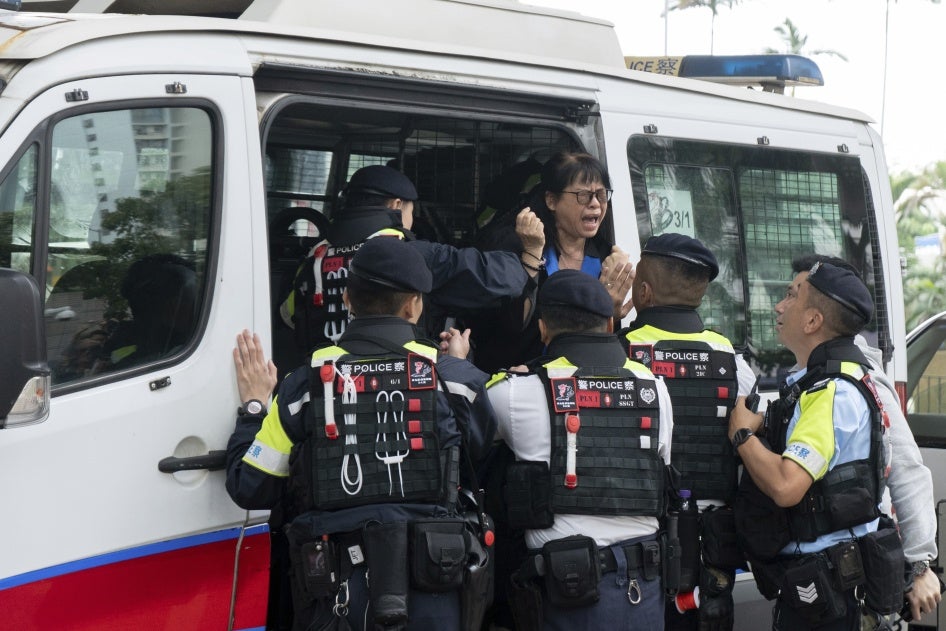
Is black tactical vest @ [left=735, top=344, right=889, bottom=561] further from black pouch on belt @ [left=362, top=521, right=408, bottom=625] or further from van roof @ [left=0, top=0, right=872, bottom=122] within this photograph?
van roof @ [left=0, top=0, right=872, bottom=122]

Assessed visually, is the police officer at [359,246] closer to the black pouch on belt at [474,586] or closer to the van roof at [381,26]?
the van roof at [381,26]

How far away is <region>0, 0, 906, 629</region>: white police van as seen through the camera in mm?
3012

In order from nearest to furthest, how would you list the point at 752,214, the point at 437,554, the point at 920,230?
1. the point at 437,554
2. the point at 752,214
3. the point at 920,230

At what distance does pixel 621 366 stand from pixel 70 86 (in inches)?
69.4

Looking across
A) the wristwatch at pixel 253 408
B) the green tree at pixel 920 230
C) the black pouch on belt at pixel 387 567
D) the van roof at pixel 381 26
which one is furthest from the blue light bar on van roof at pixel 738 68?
the green tree at pixel 920 230

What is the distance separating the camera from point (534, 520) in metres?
3.56

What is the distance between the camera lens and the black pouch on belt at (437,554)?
127 inches

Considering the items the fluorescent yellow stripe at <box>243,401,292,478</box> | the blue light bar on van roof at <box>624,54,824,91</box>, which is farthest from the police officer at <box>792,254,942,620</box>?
the blue light bar on van roof at <box>624,54,824,91</box>

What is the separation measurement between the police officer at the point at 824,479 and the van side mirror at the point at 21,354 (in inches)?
84.8

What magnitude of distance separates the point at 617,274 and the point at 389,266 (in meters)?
1.22

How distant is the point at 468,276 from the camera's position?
160 inches

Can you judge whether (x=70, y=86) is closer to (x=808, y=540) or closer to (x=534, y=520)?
(x=534, y=520)

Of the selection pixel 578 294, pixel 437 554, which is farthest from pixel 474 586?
pixel 578 294

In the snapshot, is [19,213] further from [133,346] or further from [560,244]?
[560,244]
